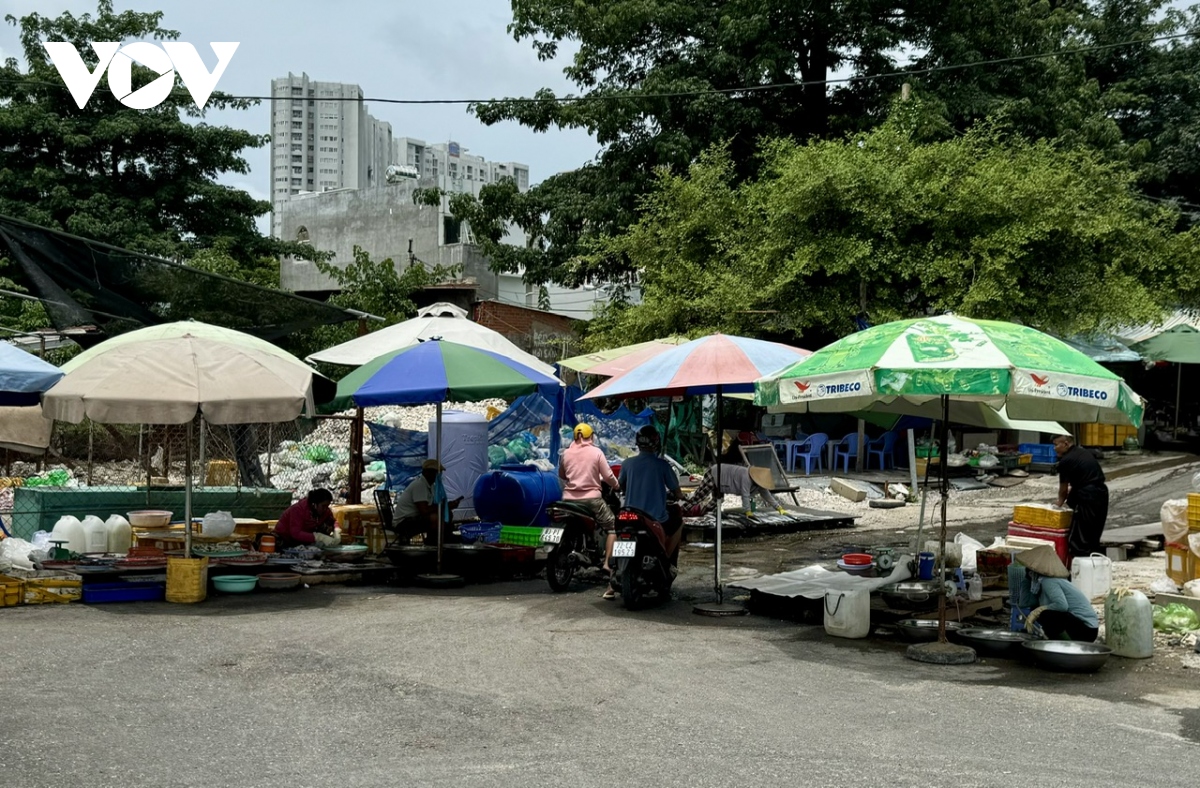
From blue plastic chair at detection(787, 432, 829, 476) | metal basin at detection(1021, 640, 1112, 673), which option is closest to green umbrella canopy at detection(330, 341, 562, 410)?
metal basin at detection(1021, 640, 1112, 673)

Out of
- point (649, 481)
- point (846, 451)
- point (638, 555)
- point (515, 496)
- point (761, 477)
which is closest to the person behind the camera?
point (638, 555)

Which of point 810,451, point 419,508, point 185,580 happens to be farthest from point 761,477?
point 185,580

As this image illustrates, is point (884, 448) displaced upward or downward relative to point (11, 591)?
upward

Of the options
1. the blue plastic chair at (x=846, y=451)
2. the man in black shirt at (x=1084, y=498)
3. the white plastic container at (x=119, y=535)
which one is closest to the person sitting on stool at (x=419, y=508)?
the white plastic container at (x=119, y=535)

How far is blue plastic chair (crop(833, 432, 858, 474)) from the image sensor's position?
77.5 ft

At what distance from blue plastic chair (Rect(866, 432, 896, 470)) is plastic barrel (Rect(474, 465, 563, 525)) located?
37.0 feet

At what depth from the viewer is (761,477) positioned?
59.0 ft

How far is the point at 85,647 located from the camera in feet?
27.2

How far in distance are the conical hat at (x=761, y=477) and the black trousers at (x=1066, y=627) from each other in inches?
358

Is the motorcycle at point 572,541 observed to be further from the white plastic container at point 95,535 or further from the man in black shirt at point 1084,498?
the white plastic container at point 95,535

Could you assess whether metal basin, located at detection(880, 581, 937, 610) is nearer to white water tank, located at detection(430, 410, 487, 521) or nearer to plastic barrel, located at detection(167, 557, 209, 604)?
plastic barrel, located at detection(167, 557, 209, 604)

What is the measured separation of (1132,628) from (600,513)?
17.5 ft

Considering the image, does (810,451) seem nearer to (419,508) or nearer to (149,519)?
(419,508)

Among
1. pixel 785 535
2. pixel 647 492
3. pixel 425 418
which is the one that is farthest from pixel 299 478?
pixel 647 492
